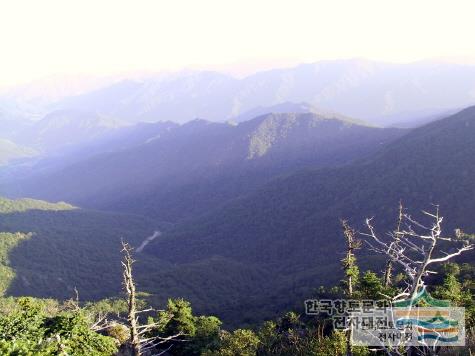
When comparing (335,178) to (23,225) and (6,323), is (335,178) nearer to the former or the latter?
(23,225)

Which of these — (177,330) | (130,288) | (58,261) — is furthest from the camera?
(58,261)

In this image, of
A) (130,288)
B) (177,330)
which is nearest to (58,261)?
(177,330)

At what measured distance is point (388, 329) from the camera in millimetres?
17312

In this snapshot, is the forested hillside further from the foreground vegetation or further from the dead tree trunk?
the dead tree trunk

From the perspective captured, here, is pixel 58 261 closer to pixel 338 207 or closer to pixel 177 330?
pixel 338 207

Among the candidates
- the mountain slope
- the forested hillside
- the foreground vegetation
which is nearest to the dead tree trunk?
the foreground vegetation

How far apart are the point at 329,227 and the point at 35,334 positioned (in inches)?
5890

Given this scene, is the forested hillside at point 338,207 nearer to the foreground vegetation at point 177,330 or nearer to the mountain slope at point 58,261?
the mountain slope at point 58,261

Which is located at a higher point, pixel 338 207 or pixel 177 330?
pixel 177 330

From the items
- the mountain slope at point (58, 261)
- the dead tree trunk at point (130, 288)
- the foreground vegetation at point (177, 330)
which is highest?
the dead tree trunk at point (130, 288)

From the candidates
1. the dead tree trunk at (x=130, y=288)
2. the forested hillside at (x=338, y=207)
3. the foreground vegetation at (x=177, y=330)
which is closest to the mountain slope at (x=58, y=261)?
the forested hillside at (x=338, y=207)

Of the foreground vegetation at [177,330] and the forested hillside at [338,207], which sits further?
the forested hillside at [338,207]

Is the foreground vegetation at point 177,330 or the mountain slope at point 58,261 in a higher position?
the foreground vegetation at point 177,330

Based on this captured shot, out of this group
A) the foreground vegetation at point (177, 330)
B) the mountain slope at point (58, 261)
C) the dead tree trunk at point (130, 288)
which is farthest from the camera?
the mountain slope at point (58, 261)
